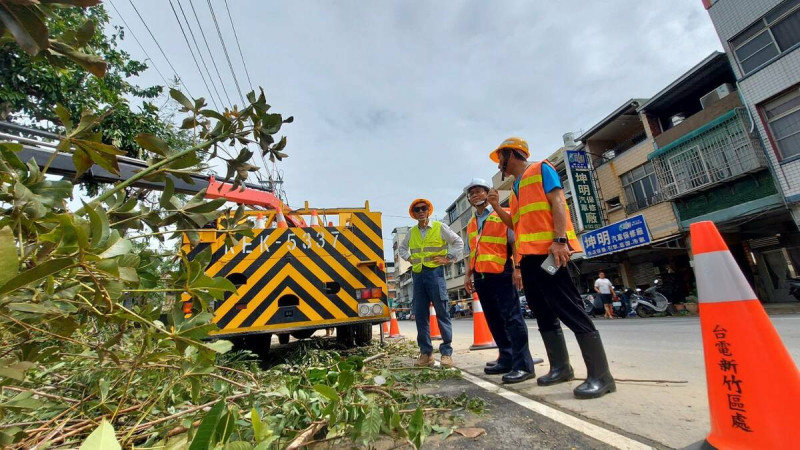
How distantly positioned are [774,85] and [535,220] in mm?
13699

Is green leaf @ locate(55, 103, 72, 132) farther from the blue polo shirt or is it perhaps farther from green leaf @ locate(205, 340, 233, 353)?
the blue polo shirt

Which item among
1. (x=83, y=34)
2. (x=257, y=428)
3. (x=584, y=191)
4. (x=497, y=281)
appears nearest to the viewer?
(x=83, y=34)

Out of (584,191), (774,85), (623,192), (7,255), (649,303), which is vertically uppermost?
(774,85)

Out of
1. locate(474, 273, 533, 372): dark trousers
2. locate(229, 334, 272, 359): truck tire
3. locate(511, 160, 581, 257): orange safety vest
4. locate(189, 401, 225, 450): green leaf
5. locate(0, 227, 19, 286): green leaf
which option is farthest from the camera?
locate(229, 334, 272, 359): truck tire

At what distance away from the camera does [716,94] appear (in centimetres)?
1332

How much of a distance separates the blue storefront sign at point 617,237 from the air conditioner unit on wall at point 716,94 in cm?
451

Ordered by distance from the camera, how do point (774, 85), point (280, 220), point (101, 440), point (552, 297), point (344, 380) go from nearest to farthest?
point (101, 440), point (344, 380), point (552, 297), point (280, 220), point (774, 85)

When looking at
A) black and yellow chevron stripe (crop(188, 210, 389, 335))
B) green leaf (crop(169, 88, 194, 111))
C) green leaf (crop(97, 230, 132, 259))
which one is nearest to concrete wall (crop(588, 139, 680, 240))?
black and yellow chevron stripe (crop(188, 210, 389, 335))

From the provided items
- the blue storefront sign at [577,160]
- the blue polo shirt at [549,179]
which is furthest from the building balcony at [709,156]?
the blue polo shirt at [549,179]

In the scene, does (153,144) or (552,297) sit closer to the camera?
→ (153,144)

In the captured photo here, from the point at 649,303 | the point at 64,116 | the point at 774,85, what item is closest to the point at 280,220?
the point at 64,116

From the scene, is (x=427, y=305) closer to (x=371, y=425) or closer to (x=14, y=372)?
(x=371, y=425)

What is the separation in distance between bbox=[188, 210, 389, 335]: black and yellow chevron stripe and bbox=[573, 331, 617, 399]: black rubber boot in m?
2.31

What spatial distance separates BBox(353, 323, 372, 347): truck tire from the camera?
17.8 ft
